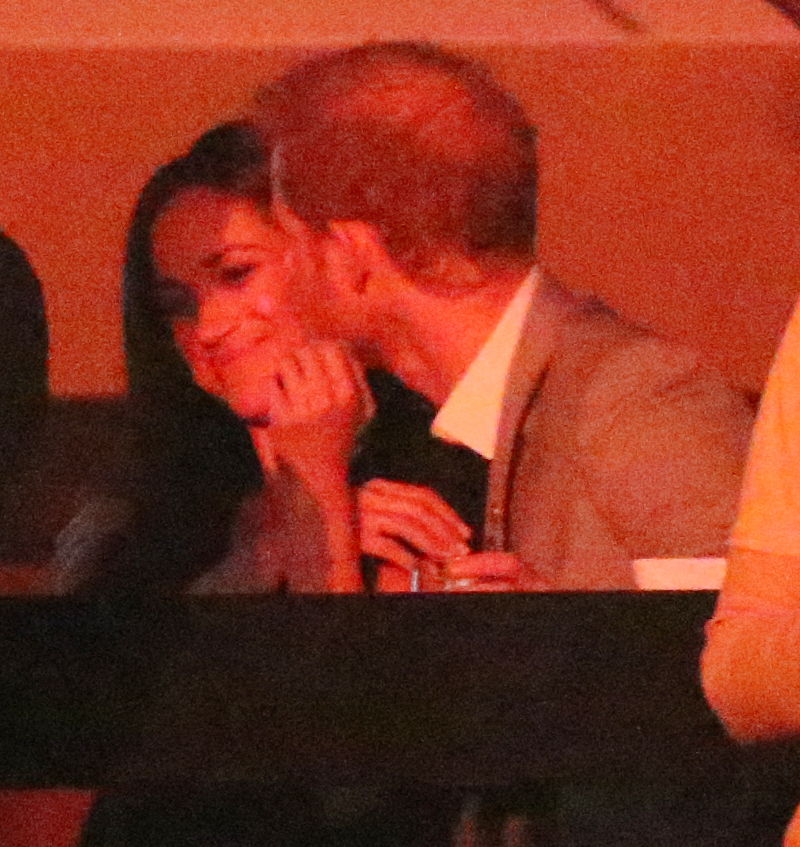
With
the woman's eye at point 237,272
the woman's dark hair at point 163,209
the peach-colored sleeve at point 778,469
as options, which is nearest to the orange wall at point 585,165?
the woman's dark hair at point 163,209

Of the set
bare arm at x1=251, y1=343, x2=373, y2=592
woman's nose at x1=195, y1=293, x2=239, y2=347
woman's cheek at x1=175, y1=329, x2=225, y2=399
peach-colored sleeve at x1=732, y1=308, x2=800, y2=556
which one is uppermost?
peach-colored sleeve at x1=732, y1=308, x2=800, y2=556

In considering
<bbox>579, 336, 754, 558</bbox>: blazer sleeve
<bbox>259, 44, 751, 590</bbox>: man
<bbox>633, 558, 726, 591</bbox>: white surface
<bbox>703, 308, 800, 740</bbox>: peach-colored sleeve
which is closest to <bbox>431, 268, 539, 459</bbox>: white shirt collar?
<bbox>259, 44, 751, 590</bbox>: man

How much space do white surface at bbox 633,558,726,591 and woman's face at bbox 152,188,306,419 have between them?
1.55 ft

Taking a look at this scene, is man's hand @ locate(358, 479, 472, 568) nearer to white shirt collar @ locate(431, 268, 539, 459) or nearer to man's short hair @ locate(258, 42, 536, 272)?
white shirt collar @ locate(431, 268, 539, 459)

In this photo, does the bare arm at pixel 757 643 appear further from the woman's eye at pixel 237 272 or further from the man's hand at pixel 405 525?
the woman's eye at pixel 237 272

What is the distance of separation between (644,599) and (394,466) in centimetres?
32

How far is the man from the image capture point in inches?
54.6

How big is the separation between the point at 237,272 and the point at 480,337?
290mm

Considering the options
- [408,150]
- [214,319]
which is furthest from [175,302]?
[408,150]

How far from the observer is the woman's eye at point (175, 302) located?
1383mm

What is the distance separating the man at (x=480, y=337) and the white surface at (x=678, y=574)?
12mm

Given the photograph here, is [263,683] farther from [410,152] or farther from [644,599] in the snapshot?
[410,152]

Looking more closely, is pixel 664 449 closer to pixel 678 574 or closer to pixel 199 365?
pixel 678 574

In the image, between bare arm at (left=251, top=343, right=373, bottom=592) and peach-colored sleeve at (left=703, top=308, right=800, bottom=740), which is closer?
peach-colored sleeve at (left=703, top=308, right=800, bottom=740)
